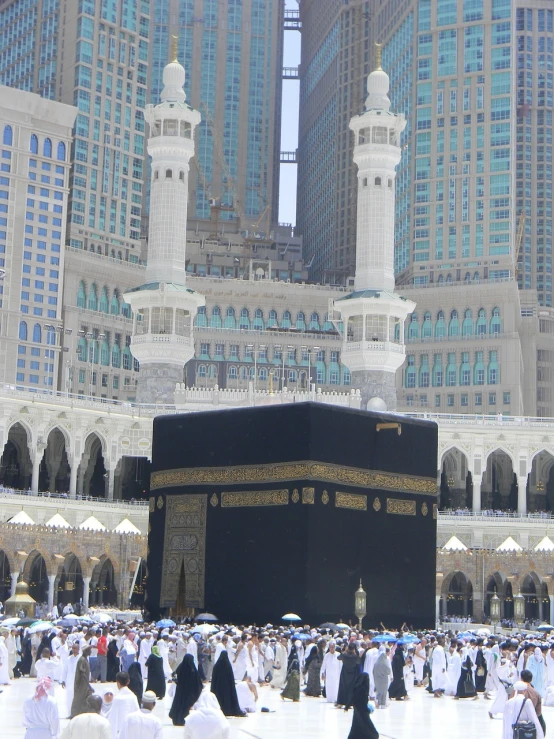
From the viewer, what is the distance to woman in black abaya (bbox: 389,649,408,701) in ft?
68.5

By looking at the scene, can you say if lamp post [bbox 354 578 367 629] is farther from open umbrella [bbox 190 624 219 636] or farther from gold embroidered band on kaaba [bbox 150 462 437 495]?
open umbrella [bbox 190 624 219 636]

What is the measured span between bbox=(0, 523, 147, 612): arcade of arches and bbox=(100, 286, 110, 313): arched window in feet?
123

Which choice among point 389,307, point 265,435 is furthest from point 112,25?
point 265,435

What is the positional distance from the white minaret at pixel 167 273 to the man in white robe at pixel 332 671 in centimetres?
3726

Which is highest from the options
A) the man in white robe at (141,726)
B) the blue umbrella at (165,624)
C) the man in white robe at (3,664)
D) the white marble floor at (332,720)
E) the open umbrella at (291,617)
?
the open umbrella at (291,617)

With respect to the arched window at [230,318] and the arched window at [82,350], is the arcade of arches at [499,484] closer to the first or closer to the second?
the arched window at [230,318]

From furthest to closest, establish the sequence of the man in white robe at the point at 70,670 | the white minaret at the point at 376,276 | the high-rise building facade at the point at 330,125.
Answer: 1. the high-rise building facade at the point at 330,125
2. the white minaret at the point at 376,276
3. the man in white robe at the point at 70,670

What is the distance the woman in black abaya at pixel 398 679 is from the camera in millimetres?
20891

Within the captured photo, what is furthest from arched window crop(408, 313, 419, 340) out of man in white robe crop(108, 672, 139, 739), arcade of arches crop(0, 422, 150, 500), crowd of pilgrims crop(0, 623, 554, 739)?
man in white robe crop(108, 672, 139, 739)

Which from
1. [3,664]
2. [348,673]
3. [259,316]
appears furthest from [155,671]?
[259,316]

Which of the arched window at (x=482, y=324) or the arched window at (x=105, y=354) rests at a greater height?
the arched window at (x=482, y=324)

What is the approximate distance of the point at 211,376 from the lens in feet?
287

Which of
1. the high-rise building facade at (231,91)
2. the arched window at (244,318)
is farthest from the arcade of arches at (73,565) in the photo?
the high-rise building facade at (231,91)

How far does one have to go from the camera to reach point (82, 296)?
85.6 m
